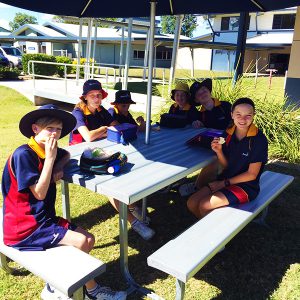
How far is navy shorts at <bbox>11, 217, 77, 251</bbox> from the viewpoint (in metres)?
2.28

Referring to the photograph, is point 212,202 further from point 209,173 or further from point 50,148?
point 50,148

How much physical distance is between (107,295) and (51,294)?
0.39 meters

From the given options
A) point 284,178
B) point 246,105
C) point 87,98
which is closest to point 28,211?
point 87,98

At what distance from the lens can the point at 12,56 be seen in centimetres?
2480

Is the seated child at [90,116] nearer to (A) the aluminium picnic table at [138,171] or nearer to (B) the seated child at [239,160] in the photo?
(A) the aluminium picnic table at [138,171]

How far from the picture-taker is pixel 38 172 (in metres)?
2.27

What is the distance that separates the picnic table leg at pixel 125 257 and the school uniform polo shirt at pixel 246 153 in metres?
1.07

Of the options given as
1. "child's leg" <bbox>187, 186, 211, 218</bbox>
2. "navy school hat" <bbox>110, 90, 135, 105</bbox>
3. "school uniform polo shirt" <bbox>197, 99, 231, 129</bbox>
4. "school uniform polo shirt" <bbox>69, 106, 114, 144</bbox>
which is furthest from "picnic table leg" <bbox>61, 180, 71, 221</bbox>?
"school uniform polo shirt" <bbox>197, 99, 231, 129</bbox>

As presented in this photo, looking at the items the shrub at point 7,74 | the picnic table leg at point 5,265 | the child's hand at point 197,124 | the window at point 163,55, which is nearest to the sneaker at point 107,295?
the picnic table leg at point 5,265

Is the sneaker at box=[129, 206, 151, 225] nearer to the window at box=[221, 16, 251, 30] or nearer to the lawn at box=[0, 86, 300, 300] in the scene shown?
the lawn at box=[0, 86, 300, 300]

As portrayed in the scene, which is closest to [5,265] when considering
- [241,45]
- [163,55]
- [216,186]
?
[216,186]

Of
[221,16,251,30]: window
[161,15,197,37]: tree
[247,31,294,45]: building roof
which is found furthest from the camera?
[161,15,197,37]: tree

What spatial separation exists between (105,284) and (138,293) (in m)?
0.28

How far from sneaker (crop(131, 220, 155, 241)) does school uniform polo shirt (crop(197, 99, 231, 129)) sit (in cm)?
157
